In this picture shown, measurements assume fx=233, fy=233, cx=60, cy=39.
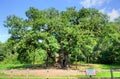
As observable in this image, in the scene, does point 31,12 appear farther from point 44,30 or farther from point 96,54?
point 96,54

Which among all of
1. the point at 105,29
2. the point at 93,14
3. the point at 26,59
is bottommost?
the point at 26,59

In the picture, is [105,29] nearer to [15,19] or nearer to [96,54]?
[15,19]

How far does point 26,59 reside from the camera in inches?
1336

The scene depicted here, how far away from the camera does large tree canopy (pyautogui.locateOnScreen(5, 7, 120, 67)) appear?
31531 mm

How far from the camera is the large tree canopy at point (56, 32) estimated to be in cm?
3153

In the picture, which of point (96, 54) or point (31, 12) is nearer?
point (31, 12)

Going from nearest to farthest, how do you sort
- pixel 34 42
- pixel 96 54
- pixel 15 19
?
pixel 34 42 < pixel 15 19 < pixel 96 54

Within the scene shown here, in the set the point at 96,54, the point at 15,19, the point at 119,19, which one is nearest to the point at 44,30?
the point at 15,19

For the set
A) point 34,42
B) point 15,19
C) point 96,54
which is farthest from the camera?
point 96,54

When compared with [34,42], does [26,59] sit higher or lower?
lower

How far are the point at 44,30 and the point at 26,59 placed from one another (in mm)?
5006

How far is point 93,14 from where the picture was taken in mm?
35375

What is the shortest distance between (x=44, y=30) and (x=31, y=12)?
11.6ft

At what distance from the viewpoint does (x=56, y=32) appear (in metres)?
32.8
